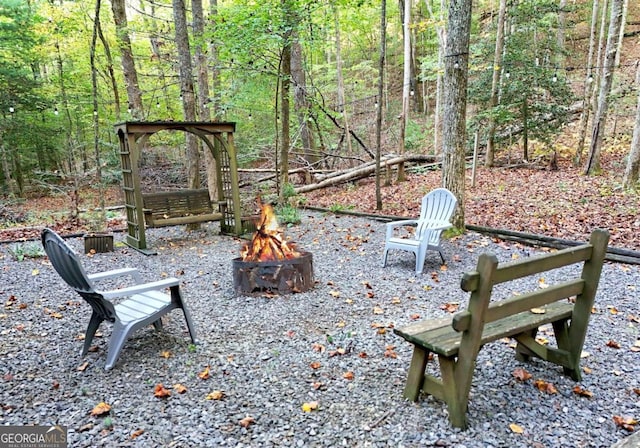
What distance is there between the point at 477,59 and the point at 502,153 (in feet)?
10.4

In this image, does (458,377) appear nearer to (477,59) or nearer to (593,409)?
(593,409)

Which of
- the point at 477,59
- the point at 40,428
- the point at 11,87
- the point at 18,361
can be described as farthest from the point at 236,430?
the point at 11,87

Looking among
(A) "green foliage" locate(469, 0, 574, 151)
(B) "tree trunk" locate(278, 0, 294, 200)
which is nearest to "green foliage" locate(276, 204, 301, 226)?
(B) "tree trunk" locate(278, 0, 294, 200)

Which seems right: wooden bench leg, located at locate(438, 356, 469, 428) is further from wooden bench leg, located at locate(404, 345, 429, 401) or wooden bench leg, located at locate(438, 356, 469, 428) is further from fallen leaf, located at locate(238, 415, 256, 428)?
fallen leaf, located at locate(238, 415, 256, 428)

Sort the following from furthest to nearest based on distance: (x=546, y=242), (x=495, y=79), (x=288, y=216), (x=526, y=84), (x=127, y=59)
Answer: (x=127, y=59) < (x=495, y=79) < (x=526, y=84) < (x=288, y=216) < (x=546, y=242)

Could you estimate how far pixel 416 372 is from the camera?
2.26m

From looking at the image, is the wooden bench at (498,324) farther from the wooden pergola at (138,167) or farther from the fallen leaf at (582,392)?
the wooden pergola at (138,167)

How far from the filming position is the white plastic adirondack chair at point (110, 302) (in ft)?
8.71

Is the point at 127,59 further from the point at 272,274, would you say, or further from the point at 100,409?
the point at 100,409

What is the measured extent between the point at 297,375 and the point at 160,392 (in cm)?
85

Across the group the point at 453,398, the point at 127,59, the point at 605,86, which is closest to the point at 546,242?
the point at 453,398

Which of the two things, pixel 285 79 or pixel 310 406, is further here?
pixel 285 79

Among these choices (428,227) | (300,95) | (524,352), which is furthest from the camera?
(300,95)

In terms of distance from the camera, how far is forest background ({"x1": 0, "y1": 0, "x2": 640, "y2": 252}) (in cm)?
732
